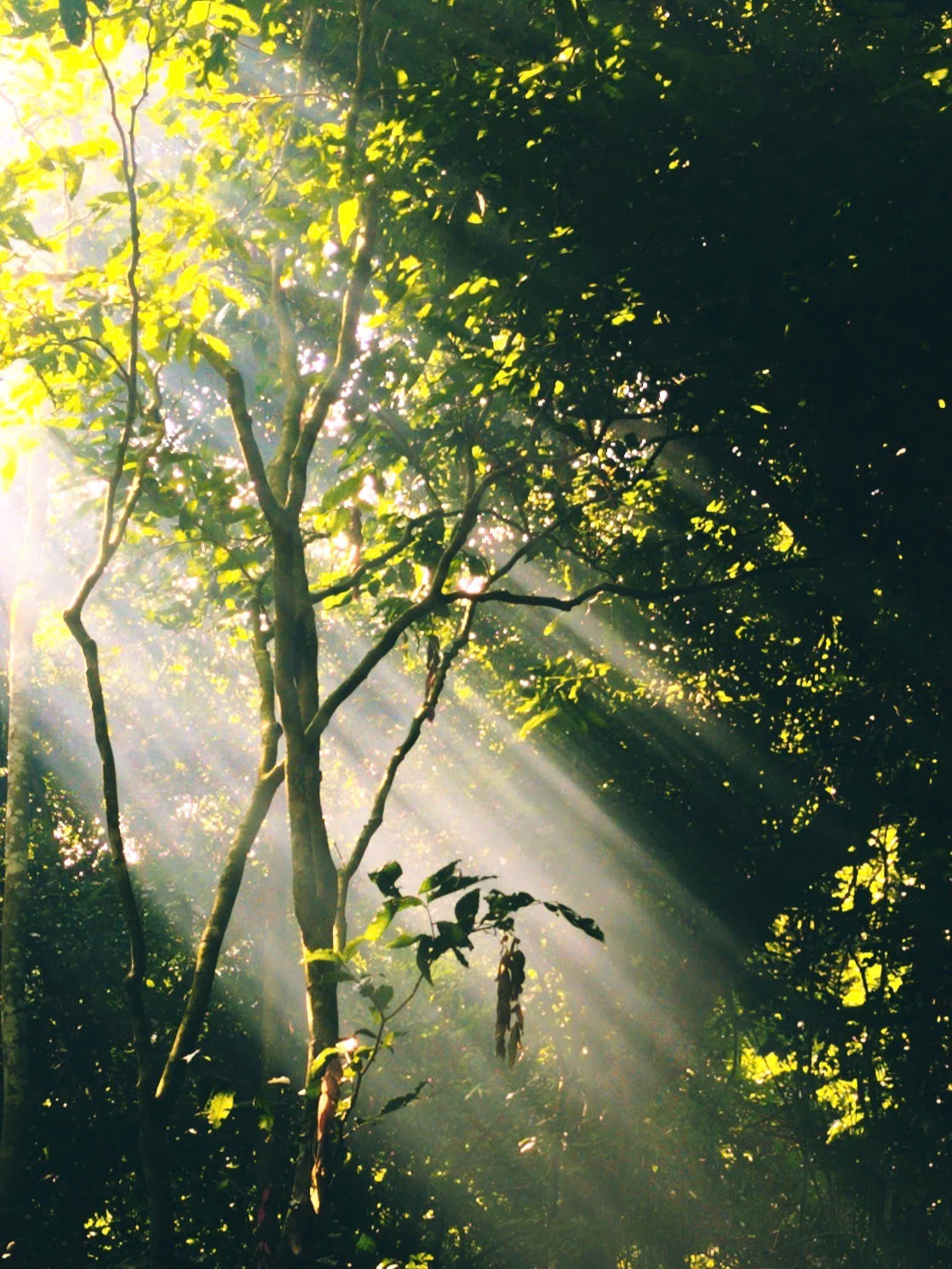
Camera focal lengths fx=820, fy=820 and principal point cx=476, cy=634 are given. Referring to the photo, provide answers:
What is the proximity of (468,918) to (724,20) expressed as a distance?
577 cm

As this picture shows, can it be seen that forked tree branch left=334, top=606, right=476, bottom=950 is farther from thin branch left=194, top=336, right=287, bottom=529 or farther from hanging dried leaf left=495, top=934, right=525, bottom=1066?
thin branch left=194, top=336, right=287, bottom=529

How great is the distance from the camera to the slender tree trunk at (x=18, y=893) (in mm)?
4113

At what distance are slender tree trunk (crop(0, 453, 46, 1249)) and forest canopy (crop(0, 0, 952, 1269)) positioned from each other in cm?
4

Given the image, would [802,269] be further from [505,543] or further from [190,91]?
[505,543]

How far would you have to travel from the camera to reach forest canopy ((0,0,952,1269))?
306cm

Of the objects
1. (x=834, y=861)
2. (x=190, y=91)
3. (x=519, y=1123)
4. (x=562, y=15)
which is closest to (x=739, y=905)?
(x=834, y=861)

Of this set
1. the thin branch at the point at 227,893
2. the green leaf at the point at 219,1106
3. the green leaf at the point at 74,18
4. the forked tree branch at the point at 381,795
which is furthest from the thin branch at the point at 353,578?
the green leaf at the point at 74,18

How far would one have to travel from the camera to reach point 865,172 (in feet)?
11.5

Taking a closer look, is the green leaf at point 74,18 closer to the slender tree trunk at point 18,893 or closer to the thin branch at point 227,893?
the thin branch at point 227,893

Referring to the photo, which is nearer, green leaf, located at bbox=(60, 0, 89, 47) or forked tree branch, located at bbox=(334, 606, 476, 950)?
green leaf, located at bbox=(60, 0, 89, 47)

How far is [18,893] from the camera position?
5.13 metres

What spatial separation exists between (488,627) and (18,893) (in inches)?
161

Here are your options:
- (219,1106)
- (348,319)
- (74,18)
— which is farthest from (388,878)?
(74,18)

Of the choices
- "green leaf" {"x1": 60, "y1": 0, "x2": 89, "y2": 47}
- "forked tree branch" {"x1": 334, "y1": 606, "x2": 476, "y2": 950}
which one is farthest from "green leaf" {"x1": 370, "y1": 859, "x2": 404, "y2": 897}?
"green leaf" {"x1": 60, "y1": 0, "x2": 89, "y2": 47}
